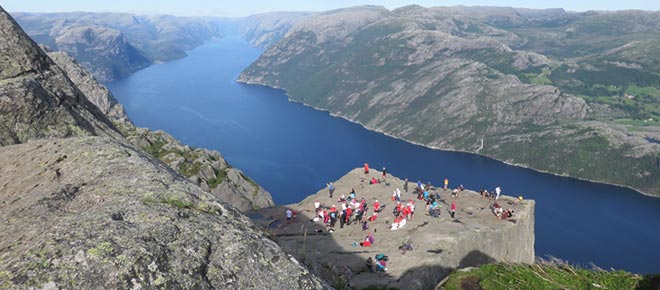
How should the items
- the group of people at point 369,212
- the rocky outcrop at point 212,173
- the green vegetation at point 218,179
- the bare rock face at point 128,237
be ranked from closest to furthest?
1. the bare rock face at point 128,237
2. the group of people at point 369,212
3. the rocky outcrop at point 212,173
4. the green vegetation at point 218,179

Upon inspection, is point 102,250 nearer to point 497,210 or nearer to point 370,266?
point 370,266

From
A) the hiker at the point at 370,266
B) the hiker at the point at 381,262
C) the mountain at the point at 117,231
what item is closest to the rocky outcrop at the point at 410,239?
the hiker at the point at 370,266

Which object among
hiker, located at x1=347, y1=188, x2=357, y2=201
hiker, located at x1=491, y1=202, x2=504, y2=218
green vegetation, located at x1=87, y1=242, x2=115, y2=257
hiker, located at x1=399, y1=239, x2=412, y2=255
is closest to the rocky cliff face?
hiker, located at x1=347, y1=188, x2=357, y2=201

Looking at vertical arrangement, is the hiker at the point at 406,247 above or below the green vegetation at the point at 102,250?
below

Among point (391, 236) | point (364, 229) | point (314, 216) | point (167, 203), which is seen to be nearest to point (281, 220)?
point (314, 216)

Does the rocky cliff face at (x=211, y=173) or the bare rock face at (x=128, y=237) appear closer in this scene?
the bare rock face at (x=128, y=237)

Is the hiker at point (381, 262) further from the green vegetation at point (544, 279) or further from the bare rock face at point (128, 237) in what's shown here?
the bare rock face at point (128, 237)

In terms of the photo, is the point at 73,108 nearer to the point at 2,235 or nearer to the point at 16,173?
the point at 16,173
